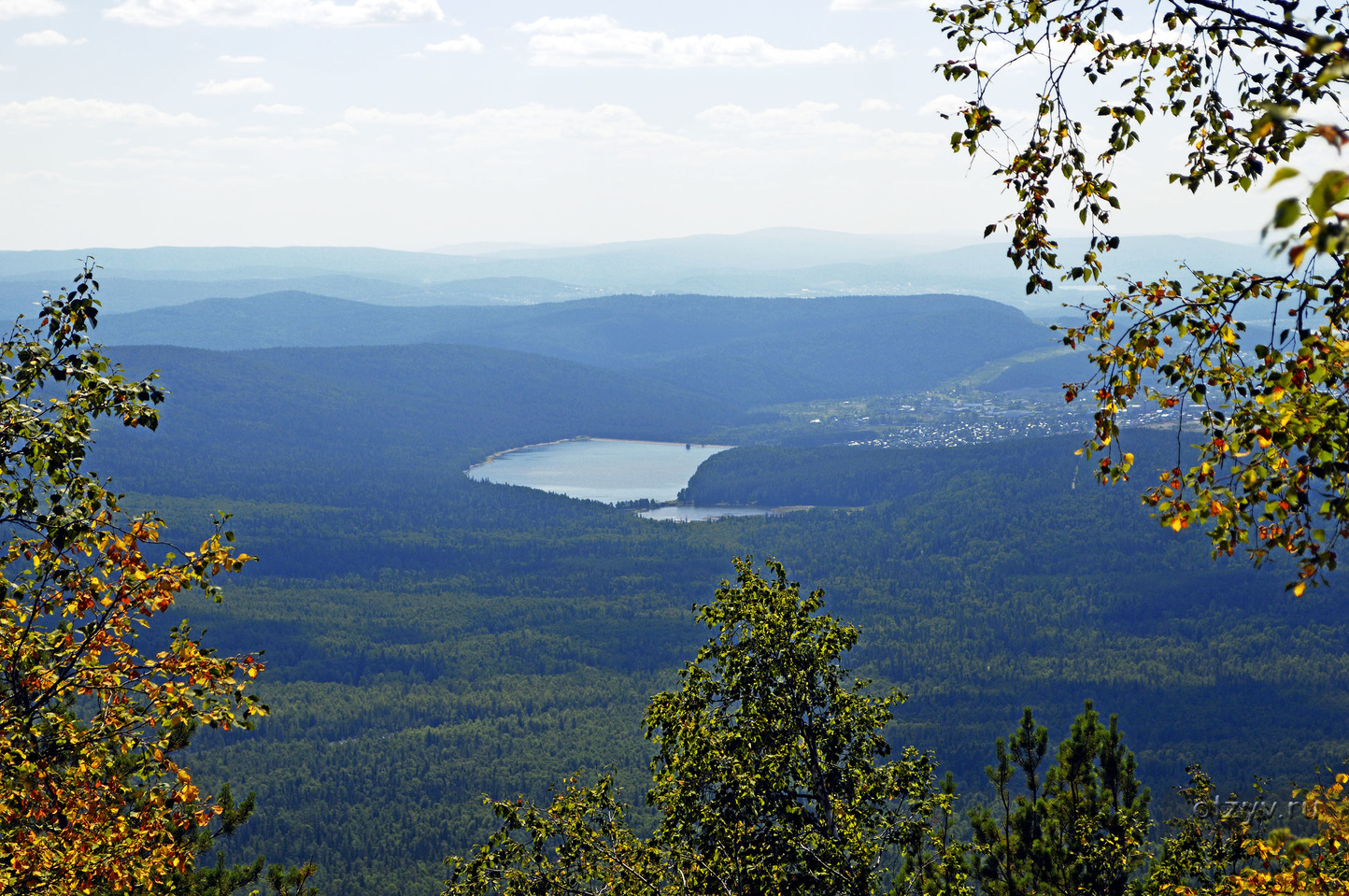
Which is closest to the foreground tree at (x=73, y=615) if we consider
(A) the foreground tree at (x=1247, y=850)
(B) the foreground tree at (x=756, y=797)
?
(B) the foreground tree at (x=756, y=797)

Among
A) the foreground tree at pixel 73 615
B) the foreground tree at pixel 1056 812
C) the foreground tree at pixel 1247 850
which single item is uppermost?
the foreground tree at pixel 73 615

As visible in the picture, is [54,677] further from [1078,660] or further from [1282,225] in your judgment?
[1078,660]

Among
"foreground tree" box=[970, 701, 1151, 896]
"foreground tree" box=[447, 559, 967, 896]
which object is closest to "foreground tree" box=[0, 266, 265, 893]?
"foreground tree" box=[447, 559, 967, 896]

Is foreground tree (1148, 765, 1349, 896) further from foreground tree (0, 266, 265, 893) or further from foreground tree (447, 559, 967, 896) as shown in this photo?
foreground tree (0, 266, 265, 893)

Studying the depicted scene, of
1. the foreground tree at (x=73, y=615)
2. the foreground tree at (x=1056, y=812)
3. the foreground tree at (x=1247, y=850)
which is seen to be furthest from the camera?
the foreground tree at (x=1056, y=812)

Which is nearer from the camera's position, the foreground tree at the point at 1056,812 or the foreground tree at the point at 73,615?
the foreground tree at the point at 73,615

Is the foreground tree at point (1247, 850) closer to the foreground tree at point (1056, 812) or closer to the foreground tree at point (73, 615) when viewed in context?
the foreground tree at point (1056, 812)

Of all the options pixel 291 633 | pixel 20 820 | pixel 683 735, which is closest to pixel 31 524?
pixel 20 820
